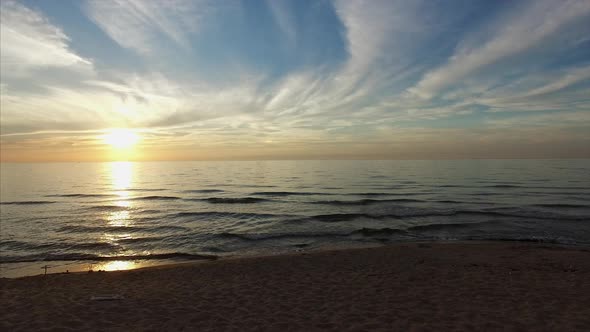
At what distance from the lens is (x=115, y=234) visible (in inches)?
909

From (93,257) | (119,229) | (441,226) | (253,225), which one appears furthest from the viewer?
(253,225)

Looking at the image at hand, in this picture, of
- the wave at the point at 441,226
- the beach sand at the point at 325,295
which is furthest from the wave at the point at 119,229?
the wave at the point at 441,226

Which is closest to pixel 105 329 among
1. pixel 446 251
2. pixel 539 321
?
pixel 539 321

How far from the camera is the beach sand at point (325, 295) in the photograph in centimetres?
845

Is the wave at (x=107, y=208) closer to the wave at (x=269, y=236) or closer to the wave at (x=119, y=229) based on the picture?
the wave at (x=119, y=229)

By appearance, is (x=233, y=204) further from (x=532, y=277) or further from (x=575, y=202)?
(x=575, y=202)

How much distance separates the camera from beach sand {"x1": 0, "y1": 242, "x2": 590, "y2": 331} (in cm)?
845

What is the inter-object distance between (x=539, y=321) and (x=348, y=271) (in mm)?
6680

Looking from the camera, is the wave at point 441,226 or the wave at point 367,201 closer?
the wave at point 441,226

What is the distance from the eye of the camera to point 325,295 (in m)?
10.5

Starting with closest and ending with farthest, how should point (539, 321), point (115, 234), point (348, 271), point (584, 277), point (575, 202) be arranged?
point (539, 321), point (584, 277), point (348, 271), point (115, 234), point (575, 202)

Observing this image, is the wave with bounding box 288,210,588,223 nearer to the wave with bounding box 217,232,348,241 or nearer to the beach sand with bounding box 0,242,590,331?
the wave with bounding box 217,232,348,241

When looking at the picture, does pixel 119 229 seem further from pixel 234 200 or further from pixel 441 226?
pixel 441 226

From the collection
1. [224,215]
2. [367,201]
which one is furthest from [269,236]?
[367,201]
